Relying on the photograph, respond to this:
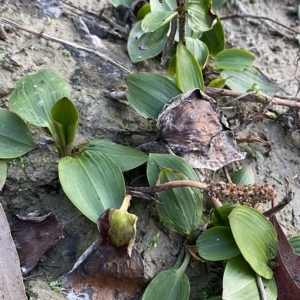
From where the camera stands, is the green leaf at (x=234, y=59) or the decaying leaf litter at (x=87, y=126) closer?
the decaying leaf litter at (x=87, y=126)

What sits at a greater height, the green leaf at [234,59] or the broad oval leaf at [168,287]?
the green leaf at [234,59]

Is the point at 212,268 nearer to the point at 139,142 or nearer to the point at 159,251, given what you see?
the point at 159,251

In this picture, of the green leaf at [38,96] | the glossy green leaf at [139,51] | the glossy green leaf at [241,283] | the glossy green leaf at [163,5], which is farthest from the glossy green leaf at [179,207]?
the glossy green leaf at [163,5]

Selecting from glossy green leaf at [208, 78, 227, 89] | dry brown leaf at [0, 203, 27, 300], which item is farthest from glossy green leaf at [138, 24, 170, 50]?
dry brown leaf at [0, 203, 27, 300]

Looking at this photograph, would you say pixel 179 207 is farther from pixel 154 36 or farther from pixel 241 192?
pixel 154 36

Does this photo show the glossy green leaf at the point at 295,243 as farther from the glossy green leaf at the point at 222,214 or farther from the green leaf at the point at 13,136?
the green leaf at the point at 13,136

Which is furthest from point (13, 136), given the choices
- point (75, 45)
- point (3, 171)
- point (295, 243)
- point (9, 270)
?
point (295, 243)

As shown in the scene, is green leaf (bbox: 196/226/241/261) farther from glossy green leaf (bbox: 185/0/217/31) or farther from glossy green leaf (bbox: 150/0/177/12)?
glossy green leaf (bbox: 150/0/177/12)
